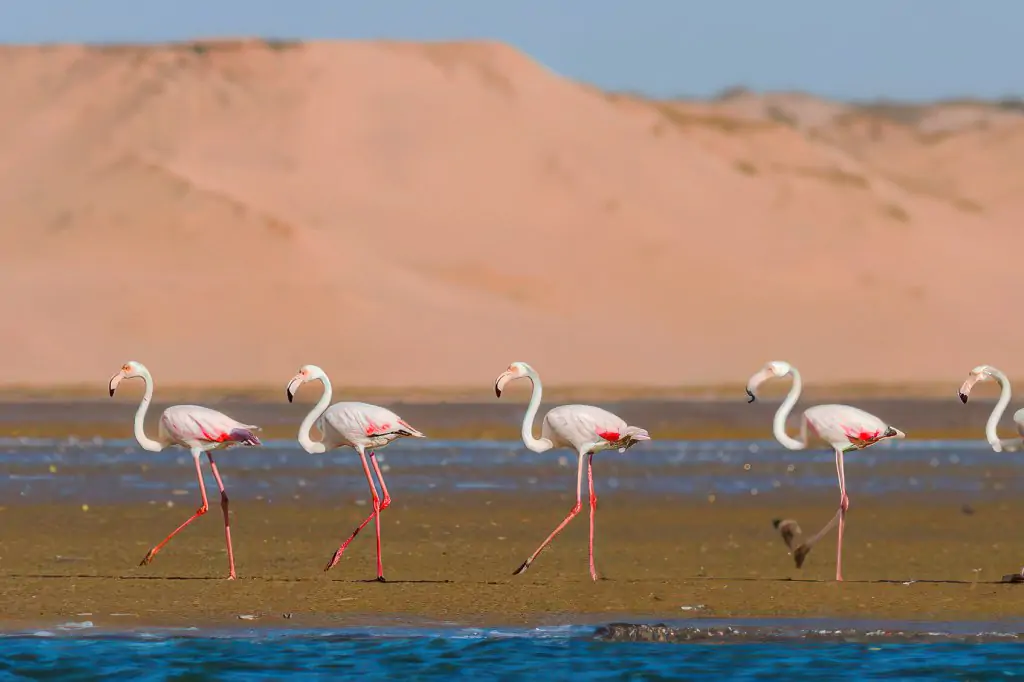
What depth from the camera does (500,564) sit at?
54.5ft

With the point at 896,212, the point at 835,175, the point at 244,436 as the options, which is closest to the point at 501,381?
the point at 244,436

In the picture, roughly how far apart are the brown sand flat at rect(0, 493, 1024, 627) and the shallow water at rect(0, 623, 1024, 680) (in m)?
0.52

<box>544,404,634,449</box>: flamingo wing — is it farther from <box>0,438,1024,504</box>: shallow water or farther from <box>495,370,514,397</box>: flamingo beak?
<box>0,438,1024,504</box>: shallow water

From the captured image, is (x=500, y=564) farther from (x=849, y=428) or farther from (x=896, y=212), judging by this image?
(x=896, y=212)

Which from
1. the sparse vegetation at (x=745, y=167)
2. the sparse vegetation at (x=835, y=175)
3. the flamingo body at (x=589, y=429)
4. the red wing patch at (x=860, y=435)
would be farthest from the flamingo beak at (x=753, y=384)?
the sparse vegetation at (x=745, y=167)

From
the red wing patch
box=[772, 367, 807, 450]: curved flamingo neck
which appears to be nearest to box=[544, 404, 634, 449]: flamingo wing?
box=[772, 367, 807, 450]: curved flamingo neck

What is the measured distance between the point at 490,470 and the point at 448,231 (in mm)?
56071

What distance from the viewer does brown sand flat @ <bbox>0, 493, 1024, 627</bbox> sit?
14391mm

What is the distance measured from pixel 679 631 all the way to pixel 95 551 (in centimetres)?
568

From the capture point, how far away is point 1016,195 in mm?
95875

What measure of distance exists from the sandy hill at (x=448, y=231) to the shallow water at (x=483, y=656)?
47578mm

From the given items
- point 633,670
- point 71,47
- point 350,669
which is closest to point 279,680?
point 350,669

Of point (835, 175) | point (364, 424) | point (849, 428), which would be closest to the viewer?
point (364, 424)

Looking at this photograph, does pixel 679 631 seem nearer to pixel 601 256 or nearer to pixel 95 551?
pixel 95 551
